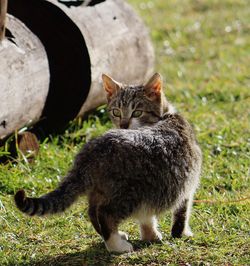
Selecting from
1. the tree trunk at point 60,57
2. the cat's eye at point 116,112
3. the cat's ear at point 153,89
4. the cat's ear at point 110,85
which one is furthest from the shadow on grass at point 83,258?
the tree trunk at point 60,57

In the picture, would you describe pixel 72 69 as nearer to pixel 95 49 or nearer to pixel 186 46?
pixel 95 49

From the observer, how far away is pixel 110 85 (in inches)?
246

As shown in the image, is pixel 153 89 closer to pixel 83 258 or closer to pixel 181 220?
pixel 181 220

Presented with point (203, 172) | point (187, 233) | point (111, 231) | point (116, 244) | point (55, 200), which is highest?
point (55, 200)

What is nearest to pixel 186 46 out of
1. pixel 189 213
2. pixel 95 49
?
pixel 95 49

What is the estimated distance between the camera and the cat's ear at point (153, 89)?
19.8ft

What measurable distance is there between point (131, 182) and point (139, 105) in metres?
1.16

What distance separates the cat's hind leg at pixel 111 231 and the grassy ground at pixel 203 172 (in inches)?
2.6

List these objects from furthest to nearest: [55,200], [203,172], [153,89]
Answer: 1. [203,172]
2. [153,89]
3. [55,200]

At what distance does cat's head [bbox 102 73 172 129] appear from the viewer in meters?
5.93

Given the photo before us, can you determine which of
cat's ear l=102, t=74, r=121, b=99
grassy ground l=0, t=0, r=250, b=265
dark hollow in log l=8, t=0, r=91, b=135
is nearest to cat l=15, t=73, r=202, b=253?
grassy ground l=0, t=0, r=250, b=265

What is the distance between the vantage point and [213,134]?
25.5ft

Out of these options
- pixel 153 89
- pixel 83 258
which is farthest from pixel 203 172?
pixel 83 258

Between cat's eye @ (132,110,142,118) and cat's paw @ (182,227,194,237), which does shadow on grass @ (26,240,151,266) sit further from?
cat's eye @ (132,110,142,118)
